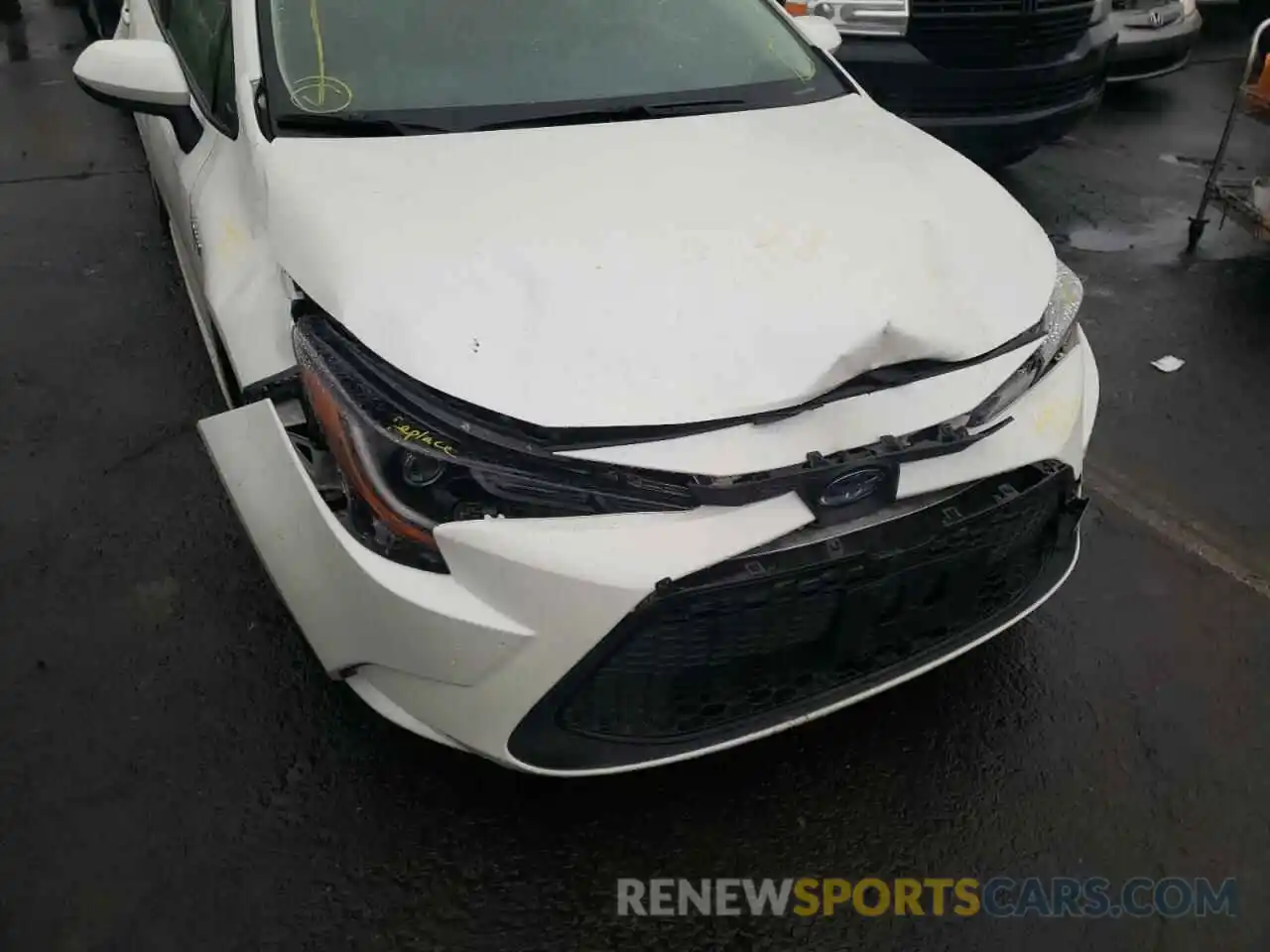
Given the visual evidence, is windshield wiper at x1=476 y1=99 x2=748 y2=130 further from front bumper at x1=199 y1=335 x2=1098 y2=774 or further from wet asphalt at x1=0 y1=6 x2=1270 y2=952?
wet asphalt at x1=0 y1=6 x2=1270 y2=952

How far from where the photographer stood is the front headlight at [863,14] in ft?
15.4

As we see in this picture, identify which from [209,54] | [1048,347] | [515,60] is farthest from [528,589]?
[209,54]

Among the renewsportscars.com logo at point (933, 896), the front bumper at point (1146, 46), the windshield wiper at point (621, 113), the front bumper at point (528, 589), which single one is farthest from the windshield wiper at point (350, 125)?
the front bumper at point (1146, 46)

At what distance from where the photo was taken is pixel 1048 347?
2.28 meters

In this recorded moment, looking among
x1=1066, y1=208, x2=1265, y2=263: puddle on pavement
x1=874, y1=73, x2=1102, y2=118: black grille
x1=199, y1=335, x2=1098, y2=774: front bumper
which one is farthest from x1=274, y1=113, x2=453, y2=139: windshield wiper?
x1=1066, y1=208, x2=1265, y2=263: puddle on pavement

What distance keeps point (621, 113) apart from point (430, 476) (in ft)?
3.95

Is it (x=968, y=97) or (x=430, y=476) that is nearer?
(x=430, y=476)

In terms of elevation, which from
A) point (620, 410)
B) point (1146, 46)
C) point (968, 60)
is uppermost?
point (620, 410)

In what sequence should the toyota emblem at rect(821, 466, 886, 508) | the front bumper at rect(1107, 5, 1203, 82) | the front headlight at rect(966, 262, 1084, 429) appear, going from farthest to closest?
the front bumper at rect(1107, 5, 1203, 82) < the front headlight at rect(966, 262, 1084, 429) < the toyota emblem at rect(821, 466, 886, 508)

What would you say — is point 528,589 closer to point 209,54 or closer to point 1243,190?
point 209,54

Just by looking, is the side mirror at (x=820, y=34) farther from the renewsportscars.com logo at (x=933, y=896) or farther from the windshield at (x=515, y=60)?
the renewsportscars.com logo at (x=933, y=896)

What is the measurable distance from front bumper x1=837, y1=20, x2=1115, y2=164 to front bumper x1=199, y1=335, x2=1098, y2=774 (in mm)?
2889

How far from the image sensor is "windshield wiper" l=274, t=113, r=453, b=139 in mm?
2482

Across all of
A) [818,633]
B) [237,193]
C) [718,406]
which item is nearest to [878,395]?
[718,406]
